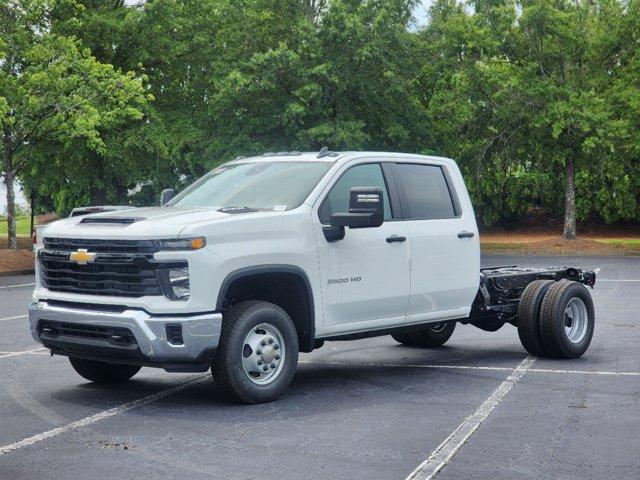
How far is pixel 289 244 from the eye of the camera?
827cm

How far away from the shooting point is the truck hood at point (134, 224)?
25.3ft

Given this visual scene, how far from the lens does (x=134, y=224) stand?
788 centimetres

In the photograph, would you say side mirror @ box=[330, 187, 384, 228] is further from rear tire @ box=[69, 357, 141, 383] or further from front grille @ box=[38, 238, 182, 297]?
rear tire @ box=[69, 357, 141, 383]

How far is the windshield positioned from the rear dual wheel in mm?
2862

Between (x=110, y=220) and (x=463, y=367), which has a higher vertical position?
(x=110, y=220)

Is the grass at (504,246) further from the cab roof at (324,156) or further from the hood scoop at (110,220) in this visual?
the hood scoop at (110,220)

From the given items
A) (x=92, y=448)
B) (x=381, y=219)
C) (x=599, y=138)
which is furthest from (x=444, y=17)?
(x=92, y=448)

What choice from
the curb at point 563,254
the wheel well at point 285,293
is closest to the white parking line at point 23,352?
the wheel well at point 285,293

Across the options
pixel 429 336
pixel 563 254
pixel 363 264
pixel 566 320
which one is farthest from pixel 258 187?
pixel 563 254

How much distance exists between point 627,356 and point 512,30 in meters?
25.6

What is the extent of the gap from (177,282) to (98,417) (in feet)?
3.79

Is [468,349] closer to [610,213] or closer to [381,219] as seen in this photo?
[381,219]

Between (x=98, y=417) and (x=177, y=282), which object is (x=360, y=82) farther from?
(x=98, y=417)

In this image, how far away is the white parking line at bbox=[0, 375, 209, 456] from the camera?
673 cm
